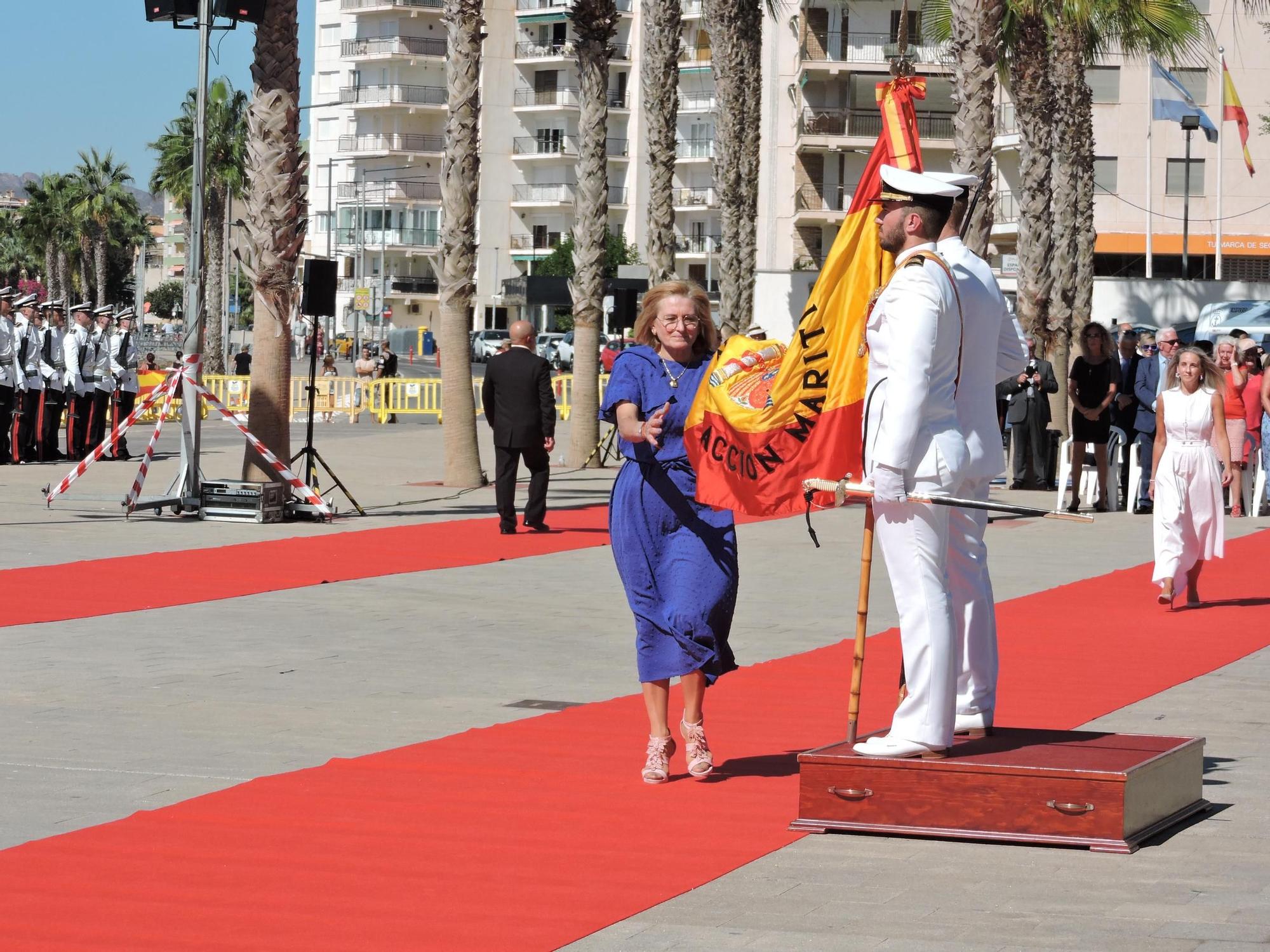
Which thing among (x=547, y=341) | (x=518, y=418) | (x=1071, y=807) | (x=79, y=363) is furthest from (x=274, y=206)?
(x=547, y=341)

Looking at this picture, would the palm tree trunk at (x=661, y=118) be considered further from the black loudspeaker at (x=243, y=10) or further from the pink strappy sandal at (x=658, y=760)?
the pink strappy sandal at (x=658, y=760)

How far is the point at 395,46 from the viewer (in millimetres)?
110438

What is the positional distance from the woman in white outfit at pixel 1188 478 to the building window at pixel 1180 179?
59.4 metres

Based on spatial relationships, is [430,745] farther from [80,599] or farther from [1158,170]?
[1158,170]

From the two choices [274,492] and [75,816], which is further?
[274,492]

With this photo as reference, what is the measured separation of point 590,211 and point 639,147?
3079 inches

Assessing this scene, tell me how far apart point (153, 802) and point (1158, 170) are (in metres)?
68.5

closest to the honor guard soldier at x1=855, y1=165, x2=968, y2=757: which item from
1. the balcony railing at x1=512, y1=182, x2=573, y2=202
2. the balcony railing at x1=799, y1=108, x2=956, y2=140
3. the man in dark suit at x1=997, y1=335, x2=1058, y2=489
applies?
the man in dark suit at x1=997, y1=335, x2=1058, y2=489

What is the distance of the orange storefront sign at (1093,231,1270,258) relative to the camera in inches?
2736

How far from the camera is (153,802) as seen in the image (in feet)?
23.0

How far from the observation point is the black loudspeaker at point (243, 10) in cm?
1881

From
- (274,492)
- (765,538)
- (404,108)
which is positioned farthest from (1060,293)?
(404,108)

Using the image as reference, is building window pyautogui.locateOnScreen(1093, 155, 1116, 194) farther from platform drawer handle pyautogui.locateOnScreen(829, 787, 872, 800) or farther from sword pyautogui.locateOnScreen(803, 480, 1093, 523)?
platform drawer handle pyautogui.locateOnScreen(829, 787, 872, 800)

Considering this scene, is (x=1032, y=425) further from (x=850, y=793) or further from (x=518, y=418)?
(x=850, y=793)
